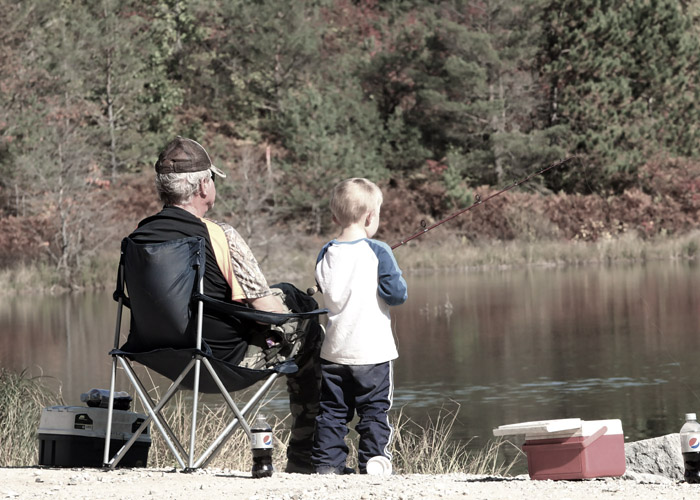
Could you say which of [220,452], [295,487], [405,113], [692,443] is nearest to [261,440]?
[295,487]

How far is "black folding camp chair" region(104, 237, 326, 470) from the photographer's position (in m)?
4.55

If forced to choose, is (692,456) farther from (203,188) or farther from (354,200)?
(203,188)

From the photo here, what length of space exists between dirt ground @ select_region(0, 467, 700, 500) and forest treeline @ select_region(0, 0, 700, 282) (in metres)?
25.1

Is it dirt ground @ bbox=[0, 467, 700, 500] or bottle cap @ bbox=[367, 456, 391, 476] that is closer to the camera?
dirt ground @ bbox=[0, 467, 700, 500]

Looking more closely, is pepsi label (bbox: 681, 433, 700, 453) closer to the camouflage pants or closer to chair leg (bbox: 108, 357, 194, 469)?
the camouflage pants

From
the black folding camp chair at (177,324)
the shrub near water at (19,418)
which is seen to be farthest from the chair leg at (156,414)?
the shrub near water at (19,418)

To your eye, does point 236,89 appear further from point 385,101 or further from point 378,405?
point 378,405

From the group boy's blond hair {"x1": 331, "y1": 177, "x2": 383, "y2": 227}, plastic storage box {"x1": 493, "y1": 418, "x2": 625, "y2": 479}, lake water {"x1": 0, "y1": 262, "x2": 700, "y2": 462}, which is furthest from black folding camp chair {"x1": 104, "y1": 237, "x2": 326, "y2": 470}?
lake water {"x1": 0, "y1": 262, "x2": 700, "y2": 462}

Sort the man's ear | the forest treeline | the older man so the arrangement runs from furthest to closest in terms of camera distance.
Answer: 1. the forest treeline
2. the man's ear
3. the older man

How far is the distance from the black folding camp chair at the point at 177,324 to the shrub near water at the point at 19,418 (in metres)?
1.66

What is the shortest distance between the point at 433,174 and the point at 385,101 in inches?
123

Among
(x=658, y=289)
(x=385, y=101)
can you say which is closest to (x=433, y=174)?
(x=385, y=101)

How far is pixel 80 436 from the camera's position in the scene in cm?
487

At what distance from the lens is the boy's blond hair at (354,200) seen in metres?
4.89
